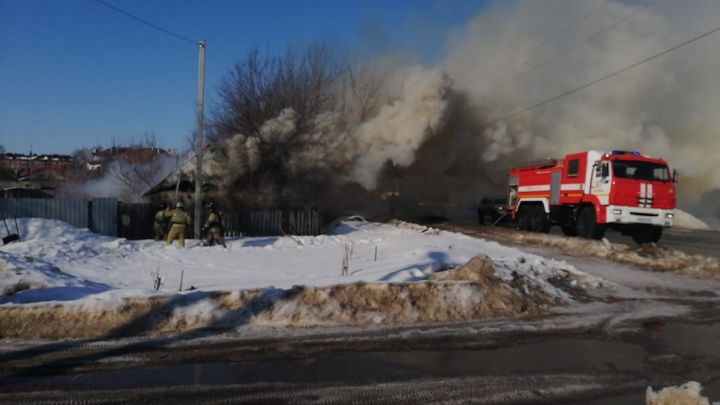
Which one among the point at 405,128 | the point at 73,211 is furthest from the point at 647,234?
the point at 73,211

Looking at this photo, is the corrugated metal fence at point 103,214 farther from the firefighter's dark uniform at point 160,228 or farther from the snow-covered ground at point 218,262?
the firefighter's dark uniform at point 160,228

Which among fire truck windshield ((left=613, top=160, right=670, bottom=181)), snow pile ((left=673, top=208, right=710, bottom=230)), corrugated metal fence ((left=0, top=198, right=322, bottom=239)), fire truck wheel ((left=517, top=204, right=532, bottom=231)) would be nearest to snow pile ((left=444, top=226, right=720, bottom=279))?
fire truck windshield ((left=613, top=160, right=670, bottom=181))

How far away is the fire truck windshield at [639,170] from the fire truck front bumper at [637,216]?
99 centimetres

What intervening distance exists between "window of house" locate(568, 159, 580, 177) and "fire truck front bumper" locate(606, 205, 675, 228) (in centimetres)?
220

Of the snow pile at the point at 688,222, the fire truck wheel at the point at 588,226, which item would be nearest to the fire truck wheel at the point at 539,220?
the fire truck wheel at the point at 588,226

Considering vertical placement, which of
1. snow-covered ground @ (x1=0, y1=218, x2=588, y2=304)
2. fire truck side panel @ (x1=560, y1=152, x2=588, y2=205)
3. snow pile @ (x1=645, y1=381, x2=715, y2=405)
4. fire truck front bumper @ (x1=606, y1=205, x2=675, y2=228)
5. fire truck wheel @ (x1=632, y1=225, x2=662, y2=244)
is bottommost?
snow-covered ground @ (x1=0, y1=218, x2=588, y2=304)

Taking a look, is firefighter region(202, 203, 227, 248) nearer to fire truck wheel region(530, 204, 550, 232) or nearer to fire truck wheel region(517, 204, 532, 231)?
fire truck wheel region(530, 204, 550, 232)

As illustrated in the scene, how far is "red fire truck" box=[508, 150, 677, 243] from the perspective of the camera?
18.5 m

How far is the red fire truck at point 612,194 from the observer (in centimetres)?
1853

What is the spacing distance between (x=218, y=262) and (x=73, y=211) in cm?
761

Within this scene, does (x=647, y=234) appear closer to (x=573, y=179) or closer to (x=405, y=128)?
(x=573, y=179)

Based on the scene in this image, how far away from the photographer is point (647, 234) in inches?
784

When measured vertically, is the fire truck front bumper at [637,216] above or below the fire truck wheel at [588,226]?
above

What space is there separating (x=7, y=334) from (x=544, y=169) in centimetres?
Answer: 1953
